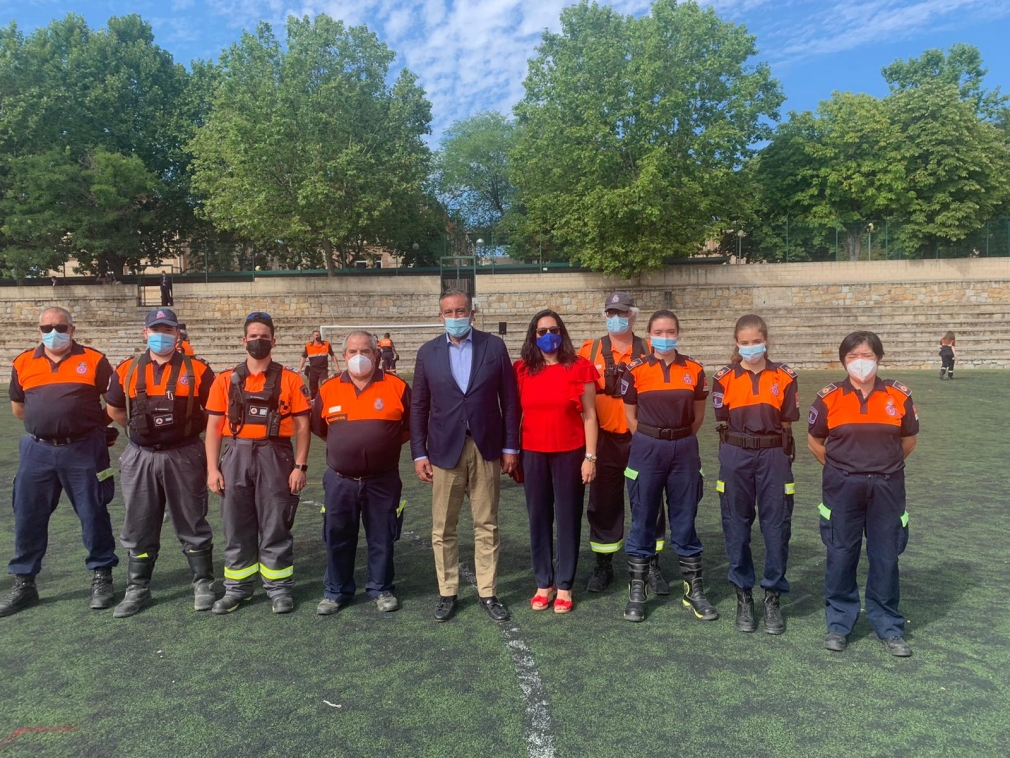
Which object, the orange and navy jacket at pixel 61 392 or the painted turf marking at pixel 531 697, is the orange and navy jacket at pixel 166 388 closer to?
the orange and navy jacket at pixel 61 392

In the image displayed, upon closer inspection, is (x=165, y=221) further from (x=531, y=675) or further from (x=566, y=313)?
(x=531, y=675)

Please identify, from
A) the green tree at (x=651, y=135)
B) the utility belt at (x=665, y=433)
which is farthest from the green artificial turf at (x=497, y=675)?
the green tree at (x=651, y=135)

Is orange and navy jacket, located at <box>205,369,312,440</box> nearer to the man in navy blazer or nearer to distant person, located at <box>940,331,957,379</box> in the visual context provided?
the man in navy blazer

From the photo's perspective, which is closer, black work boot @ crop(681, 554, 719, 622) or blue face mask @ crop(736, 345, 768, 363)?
blue face mask @ crop(736, 345, 768, 363)

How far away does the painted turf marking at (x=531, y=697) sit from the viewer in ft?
9.79

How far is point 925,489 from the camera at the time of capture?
7.54 m

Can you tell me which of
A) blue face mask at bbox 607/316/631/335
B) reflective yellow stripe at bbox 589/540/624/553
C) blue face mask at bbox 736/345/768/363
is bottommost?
reflective yellow stripe at bbox 589/540/624/553

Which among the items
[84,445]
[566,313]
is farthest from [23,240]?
[84,445]

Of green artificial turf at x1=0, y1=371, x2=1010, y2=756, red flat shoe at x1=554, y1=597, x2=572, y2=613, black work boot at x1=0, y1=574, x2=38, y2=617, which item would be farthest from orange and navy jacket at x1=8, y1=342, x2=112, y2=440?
red flat shoe at x1=554, y1=597, x2=572, y2=613

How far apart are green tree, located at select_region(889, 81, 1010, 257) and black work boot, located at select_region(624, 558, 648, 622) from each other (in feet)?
110

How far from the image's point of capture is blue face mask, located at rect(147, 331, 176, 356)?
14.8 ft

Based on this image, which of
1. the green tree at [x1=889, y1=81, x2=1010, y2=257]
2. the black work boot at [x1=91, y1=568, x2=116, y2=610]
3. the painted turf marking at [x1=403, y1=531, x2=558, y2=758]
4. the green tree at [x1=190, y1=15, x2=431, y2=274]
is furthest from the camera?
the green tree at [x1=889, y1=81, x2=1010, y2=257]

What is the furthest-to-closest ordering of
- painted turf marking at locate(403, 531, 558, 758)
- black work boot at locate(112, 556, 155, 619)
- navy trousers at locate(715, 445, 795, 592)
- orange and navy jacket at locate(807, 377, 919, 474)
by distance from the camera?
black work boot at locate(112, 556, 155, 619) < navy trousers at locate(715, 445, 795, 592) < orange and navy jacket at locate(807, 377, 919, 474) < painted turf marking at locate(403, 531, 558, 758)

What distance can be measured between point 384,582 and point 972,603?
3.85 m
